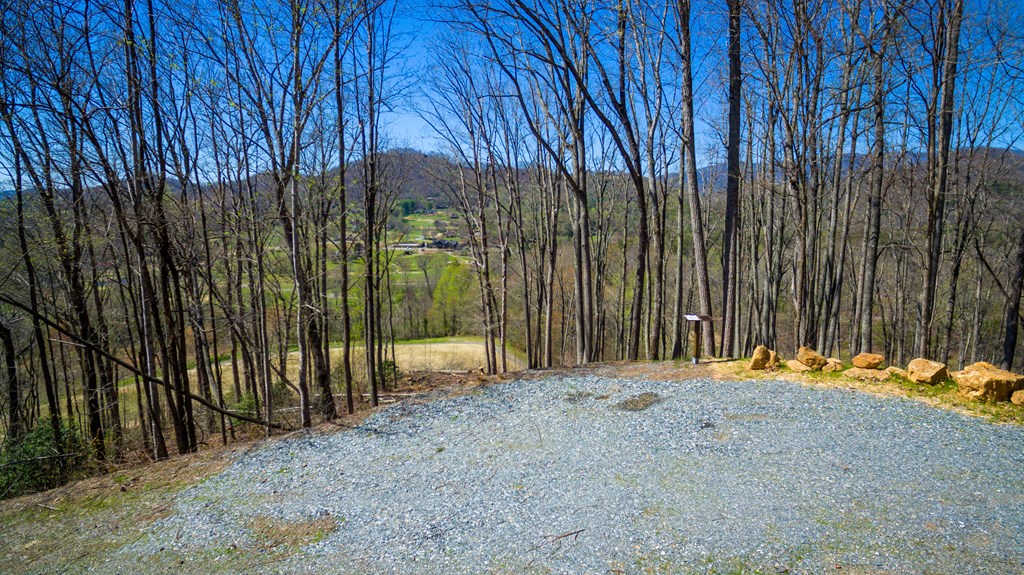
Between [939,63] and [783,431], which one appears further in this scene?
[939,63]

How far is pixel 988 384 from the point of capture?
5.16 metres

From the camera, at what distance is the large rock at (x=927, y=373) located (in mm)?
5668

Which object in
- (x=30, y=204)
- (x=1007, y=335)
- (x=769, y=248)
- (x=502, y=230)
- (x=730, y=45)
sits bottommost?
(x=1007, y=335)

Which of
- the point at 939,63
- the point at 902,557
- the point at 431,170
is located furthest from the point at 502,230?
the point at 902,557

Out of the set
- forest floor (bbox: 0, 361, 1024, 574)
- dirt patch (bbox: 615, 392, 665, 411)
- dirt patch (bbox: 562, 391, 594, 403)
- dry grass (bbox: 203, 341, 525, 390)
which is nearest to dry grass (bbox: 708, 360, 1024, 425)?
forest floor (bbox: 0, 361, 1024, 574)

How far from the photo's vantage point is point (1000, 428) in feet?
15.0

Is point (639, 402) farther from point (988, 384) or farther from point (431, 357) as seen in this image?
point (431, 357)

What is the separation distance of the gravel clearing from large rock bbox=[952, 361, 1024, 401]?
1.99ft

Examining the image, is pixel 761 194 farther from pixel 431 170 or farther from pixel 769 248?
pixel 431 170

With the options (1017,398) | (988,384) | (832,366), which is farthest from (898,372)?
(1017,398)

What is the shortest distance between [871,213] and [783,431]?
326 inches

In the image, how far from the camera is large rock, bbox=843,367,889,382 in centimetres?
608

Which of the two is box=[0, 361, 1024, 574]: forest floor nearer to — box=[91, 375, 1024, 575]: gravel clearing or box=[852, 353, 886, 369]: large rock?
box=[91, 375, 1024, 575]: gravel clearing

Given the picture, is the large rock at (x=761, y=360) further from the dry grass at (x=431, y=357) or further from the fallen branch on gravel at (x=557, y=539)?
the dry grass at (x=431, y=357)
